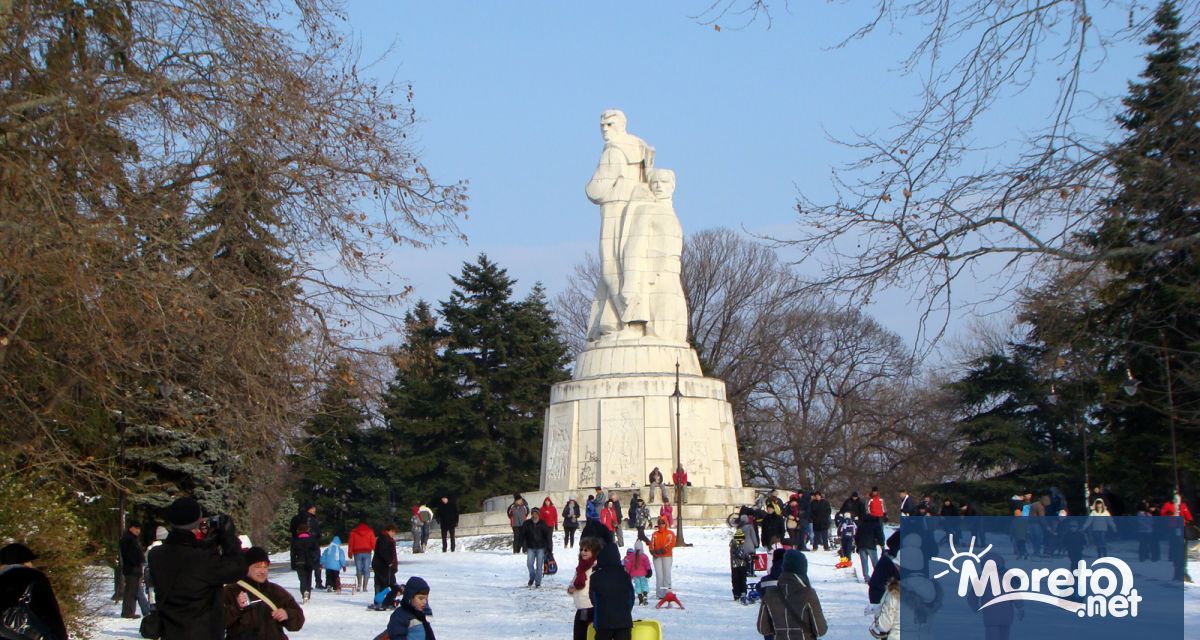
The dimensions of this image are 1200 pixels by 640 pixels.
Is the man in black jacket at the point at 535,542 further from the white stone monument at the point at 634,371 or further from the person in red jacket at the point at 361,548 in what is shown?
the white stone monument at the point at 634,371

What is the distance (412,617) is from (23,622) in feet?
7.86

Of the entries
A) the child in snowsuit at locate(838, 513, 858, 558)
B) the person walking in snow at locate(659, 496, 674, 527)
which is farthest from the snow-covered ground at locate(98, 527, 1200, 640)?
the person walking in snow at locate(659, 496, 674, 527)

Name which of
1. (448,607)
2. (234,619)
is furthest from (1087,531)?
(234,619)

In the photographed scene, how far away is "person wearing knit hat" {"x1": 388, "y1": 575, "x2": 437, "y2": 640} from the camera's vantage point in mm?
8945

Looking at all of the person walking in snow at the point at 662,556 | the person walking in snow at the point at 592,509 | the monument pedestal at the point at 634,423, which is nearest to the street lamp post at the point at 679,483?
the monument pedestal at the point at 634,423

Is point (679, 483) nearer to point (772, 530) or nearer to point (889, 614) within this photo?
point (772, 530)

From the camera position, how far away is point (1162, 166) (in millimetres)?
7801

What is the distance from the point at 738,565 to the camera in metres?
17.8

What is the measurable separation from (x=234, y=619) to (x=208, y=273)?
13.5 feet

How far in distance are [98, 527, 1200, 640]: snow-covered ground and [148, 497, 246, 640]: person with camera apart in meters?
7.31

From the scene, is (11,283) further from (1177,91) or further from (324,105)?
(1177,91)

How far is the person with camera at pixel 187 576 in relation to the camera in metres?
7.66

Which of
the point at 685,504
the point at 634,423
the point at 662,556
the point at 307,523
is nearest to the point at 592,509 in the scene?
the point at 685,504

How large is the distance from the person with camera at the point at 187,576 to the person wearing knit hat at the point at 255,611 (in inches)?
26.3
